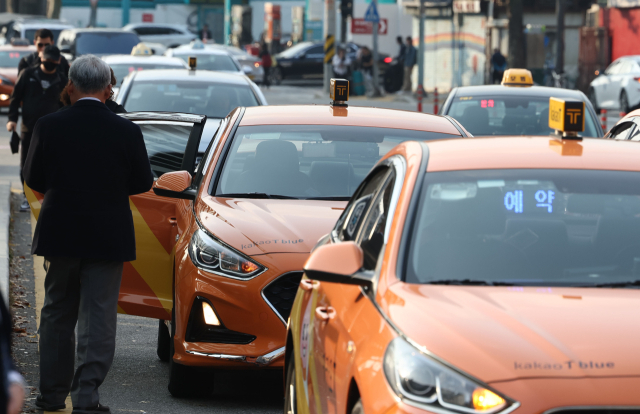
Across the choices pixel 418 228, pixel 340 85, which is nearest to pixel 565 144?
pixel 418 228

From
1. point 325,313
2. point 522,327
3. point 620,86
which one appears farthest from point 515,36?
point 522,327

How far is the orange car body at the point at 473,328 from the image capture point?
9.84 ft

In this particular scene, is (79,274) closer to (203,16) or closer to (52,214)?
(52,214)

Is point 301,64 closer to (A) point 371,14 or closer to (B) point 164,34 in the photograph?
(B) point 164,34

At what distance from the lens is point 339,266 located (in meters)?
3.68

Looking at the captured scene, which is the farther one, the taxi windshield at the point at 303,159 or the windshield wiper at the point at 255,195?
the taxi windshield at the point at 303,159

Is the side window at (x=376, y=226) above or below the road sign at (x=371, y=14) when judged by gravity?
below

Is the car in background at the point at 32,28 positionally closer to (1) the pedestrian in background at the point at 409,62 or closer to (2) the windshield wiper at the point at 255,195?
(1) the pedestrian in background at the point at 409,62

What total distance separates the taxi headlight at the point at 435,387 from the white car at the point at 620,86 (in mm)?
25887

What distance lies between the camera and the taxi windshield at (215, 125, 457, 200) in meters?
6.54

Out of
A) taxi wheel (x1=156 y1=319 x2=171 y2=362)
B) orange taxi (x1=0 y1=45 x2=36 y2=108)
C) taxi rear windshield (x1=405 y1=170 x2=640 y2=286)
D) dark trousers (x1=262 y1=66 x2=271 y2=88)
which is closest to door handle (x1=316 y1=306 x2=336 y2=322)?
taxi rear windshield (x1=405 y1=170 x2=640 y2=286)

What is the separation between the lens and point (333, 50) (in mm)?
35812

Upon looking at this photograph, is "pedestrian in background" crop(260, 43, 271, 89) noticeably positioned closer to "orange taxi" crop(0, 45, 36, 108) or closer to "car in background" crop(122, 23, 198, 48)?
"car in background" crop(122, 23, 198, 48)

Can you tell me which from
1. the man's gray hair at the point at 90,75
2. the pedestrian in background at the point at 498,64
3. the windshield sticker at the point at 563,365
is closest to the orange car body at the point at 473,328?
→ the windshield sticker at the point at 563,365
